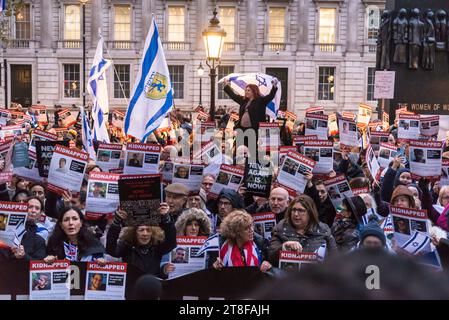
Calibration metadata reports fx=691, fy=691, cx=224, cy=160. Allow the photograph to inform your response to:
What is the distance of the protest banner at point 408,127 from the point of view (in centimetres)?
1208

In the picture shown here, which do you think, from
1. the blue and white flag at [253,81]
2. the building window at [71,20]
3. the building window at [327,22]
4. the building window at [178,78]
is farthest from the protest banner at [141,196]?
the building window at [71,20]

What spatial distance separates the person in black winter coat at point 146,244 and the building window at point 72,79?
36309 millimetres

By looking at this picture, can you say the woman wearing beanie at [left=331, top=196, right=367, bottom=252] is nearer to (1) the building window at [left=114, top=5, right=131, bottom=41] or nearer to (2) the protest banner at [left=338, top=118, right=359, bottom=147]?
(2) the protest banner at [left=338, top=118, right=359, bottom=147]

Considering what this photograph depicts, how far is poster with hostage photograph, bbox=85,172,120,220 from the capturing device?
20.5 ft

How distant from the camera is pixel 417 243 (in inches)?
197

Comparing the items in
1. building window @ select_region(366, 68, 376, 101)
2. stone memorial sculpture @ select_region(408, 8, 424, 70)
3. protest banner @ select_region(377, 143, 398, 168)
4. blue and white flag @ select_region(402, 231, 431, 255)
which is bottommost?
blue and white flag @ select_region(402, 231, 431, 255)

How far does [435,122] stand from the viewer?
1261 cm

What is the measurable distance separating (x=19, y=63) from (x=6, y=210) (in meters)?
37.0

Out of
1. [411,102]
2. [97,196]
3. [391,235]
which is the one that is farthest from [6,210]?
[411,102]

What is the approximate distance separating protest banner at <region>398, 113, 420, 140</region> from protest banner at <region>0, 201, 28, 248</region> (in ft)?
27.1

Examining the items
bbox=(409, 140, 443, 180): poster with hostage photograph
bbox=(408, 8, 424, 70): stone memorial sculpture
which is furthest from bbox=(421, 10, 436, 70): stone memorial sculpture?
bbox=(409, 140, 443, 180): poster with hostage photograph
